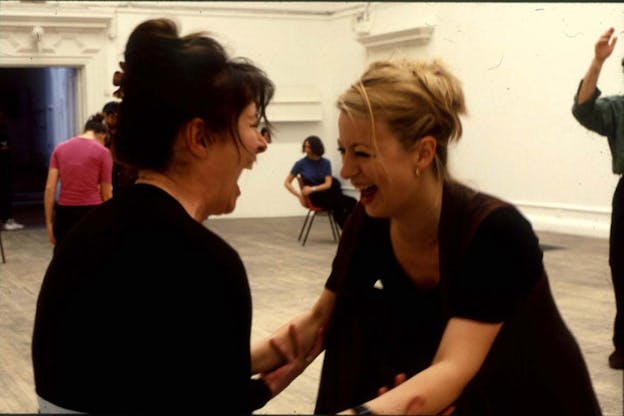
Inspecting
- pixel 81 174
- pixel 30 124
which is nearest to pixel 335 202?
pixel 81 174

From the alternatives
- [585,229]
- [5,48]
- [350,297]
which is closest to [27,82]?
[5,48]

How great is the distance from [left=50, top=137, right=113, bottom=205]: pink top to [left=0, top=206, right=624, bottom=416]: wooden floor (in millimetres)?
954

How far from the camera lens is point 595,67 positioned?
358 cm

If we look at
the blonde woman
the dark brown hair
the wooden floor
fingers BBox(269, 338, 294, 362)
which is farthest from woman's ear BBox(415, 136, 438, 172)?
the wooden floor

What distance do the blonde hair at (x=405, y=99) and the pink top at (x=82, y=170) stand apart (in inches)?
169

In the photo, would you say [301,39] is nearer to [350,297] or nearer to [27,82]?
[27,82]

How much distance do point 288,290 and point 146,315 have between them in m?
6.26

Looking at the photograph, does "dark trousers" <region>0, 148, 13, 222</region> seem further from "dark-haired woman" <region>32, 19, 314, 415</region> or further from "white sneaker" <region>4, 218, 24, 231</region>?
"dark-haired woman" <region>32, 19, 314, 415</region>

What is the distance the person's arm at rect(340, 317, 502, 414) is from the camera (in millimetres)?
1562

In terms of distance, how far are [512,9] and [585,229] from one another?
2.77 meters

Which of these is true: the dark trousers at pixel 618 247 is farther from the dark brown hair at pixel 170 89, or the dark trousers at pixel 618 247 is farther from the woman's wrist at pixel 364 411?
the dark brown hair at pixel 170 89

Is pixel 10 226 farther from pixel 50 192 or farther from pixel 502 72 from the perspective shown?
pixel 50 192

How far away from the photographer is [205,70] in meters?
1.37

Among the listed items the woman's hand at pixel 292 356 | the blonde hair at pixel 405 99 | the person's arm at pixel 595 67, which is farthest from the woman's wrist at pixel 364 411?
the person's arm at pixel 595 67
